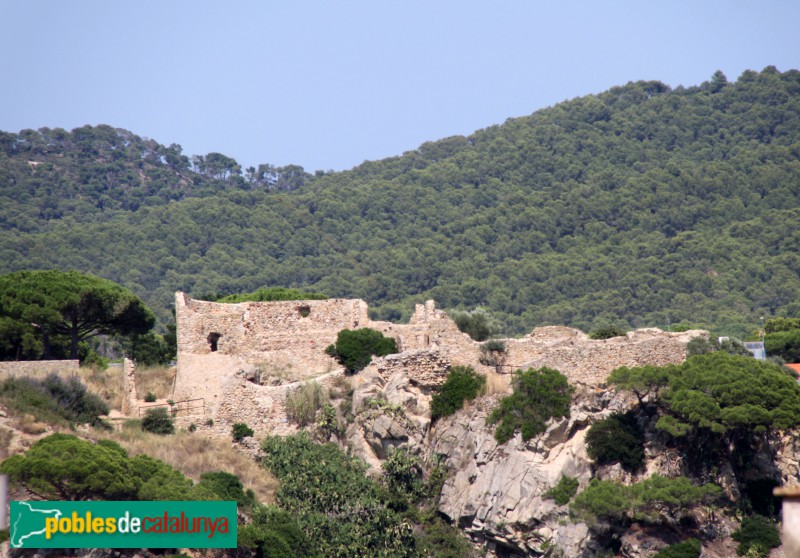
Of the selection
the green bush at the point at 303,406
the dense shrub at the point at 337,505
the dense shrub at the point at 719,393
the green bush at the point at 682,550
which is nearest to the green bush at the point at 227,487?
the dense shrub at the point at 337,505

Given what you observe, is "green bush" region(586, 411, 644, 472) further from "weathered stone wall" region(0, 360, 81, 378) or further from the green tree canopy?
the green tree canopy

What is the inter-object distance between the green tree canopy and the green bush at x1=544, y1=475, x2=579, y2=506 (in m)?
14.9

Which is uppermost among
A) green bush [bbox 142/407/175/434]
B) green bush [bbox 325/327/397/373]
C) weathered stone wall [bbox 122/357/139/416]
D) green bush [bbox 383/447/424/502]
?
green bush [bbox 325/327/397/373]

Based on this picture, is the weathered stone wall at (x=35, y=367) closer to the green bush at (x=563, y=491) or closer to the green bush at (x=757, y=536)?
the green bush at (x=563, y=491)

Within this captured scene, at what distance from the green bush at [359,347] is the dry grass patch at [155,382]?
475 centimetres

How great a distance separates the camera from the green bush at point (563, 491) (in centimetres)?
3475

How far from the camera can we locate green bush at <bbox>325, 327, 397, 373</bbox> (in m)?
39.4

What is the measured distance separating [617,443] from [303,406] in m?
8.76

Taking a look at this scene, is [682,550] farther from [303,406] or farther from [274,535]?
[303,406]

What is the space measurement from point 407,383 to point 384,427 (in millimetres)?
1742

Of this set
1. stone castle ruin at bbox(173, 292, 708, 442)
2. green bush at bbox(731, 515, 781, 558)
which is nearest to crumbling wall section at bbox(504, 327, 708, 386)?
stone castle ruin at bbox(173, 292, 708, 442)

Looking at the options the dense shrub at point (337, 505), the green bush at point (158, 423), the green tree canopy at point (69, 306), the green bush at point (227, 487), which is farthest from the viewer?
the green tree canopy at point (69, 306)

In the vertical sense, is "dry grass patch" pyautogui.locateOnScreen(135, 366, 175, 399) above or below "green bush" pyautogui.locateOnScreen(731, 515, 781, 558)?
above

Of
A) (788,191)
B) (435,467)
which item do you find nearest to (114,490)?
(435,467)
